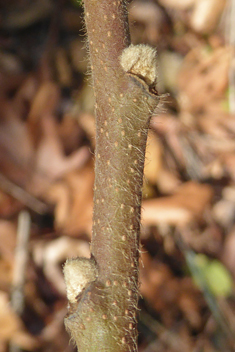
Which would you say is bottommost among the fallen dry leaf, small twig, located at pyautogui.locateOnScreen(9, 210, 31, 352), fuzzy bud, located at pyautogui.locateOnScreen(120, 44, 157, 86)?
small twig, located at pyautogui.locateOnScreen(9, 210, 31, 352)

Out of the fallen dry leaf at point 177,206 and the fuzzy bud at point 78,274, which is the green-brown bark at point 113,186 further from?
the fallen dry leaf at point 177,206

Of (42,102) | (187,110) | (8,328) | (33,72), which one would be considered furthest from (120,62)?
(187,110)

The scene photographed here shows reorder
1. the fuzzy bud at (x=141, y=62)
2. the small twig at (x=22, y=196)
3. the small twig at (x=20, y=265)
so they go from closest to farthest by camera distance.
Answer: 1. the fuzzy bud at (x=141, y=62)
2. the small twig at (x=20, y=265)
3. the small twig at (x=22, y=196)

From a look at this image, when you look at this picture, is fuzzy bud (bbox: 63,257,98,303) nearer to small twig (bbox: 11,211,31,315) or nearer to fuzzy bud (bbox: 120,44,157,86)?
fuzzy bud (bbox: 120,44,157,86)

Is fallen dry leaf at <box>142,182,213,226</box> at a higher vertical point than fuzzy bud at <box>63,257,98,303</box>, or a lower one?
higher

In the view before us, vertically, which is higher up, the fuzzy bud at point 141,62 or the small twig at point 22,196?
the fuzzy bud at point 141,62

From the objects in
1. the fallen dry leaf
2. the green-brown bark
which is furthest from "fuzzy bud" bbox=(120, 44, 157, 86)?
the fallen dry leaf

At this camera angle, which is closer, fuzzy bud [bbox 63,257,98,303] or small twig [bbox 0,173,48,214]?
fuzzy bud [bbox 63,257,98,303]

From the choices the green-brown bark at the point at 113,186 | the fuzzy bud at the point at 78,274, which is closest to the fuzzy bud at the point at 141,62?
the green-brown bark at the point at 113,186
